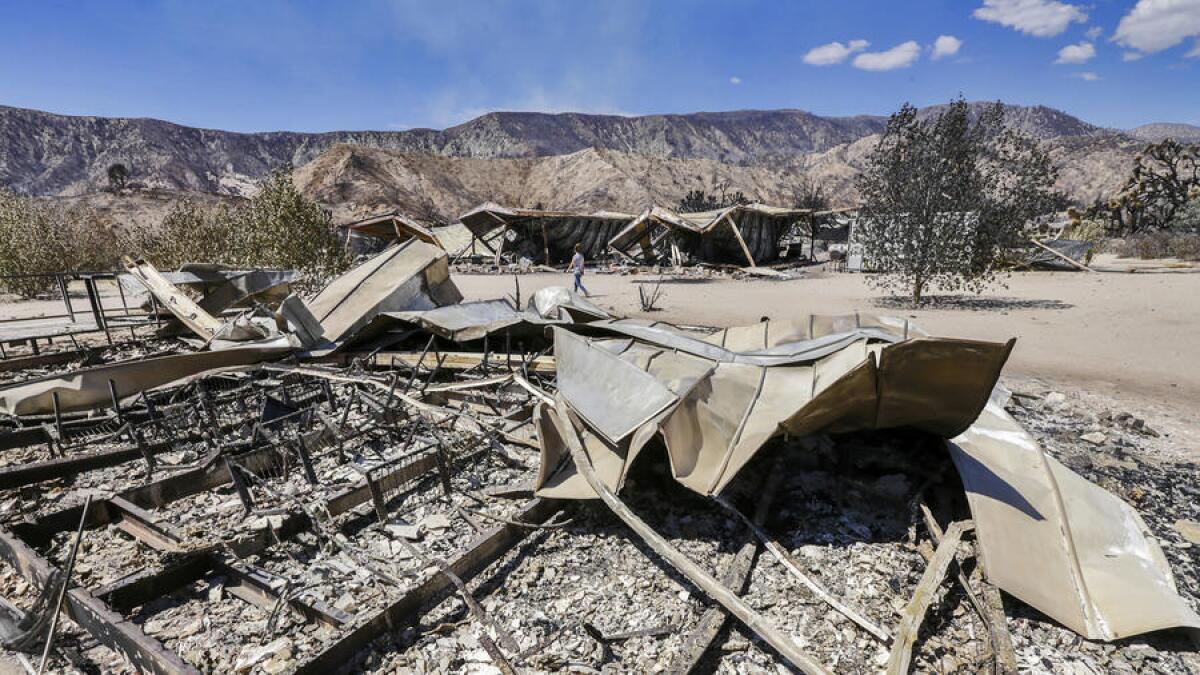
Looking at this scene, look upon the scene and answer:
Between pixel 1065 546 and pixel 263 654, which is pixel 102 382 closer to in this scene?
pixel 263 654

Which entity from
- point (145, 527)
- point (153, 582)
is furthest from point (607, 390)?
point (145, 527)

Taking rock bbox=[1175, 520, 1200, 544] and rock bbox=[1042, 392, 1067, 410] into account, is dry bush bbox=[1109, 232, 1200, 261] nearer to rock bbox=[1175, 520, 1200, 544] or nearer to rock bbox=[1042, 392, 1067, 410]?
rock bbox=[1042, 392, 1067, 410]

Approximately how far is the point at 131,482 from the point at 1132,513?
6797 mm

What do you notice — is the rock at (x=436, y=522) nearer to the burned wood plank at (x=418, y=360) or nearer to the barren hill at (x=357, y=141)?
the burned wood plank at (x=418, y=360)

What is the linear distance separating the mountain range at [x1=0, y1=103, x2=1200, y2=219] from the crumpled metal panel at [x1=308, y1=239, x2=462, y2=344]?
31.1m

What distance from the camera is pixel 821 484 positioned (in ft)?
11.7

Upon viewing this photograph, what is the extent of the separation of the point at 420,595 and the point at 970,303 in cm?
1369

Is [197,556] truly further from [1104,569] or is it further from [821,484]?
[1104,569]

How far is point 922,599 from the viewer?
245 centimetres

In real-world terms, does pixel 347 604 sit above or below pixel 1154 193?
below

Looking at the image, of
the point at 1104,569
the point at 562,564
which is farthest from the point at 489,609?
the point at 1104,569

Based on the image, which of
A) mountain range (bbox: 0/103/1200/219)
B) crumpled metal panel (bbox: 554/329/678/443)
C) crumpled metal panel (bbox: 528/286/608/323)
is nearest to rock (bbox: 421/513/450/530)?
crumpled metal panel (bbox: 554/329/678/443)

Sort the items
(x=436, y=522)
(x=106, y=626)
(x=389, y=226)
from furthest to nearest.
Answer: (x=389, y=226) < (x=436, y=522) < (x=106, y=626)

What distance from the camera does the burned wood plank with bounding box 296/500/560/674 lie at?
2248mm
